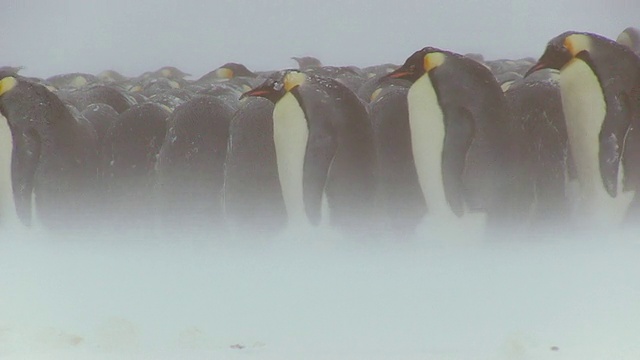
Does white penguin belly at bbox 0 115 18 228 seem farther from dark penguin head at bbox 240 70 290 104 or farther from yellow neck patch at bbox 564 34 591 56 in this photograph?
yellow neck patch at bbox 564 34 591 56

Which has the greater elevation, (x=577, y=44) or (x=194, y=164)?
(x=577, y=44)

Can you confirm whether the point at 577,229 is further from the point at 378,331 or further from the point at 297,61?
the point at 297,61

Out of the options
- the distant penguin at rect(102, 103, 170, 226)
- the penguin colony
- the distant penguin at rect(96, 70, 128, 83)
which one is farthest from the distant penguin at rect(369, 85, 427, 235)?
the distant penguin at rect(96, 70, 128, 83)

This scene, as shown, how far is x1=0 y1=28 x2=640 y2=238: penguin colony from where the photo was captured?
1.02 metres

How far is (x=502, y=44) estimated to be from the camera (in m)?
1.16

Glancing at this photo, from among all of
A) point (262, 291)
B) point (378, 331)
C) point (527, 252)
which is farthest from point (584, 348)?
point (262, 291)

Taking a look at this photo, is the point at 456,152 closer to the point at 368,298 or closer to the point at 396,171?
the point at 396,171

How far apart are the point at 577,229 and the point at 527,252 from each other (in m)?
0.08

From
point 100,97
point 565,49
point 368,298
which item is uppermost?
point 565,49

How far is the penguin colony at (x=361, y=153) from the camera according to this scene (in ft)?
3.35

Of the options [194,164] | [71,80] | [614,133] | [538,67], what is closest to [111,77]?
[71,80]

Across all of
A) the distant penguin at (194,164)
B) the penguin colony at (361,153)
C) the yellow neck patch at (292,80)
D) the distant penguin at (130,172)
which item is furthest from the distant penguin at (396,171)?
the distant penguin at (130,172)

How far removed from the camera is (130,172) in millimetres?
1065

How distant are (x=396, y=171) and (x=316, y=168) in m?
0.11
